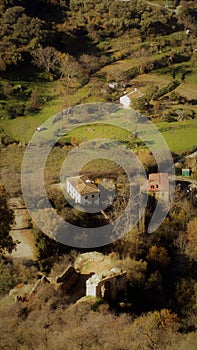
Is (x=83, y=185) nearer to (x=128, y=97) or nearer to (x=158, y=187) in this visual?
(x=158, y=187)

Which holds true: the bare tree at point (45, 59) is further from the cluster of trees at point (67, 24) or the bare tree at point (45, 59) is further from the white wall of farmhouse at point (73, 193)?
the white wall of farmhouse at point (73, 193)

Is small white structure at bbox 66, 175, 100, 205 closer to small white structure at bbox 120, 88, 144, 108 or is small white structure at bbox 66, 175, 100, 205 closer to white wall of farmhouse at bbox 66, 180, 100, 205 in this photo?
white wall of farmhouse at bbox 66, 180, 100, 205

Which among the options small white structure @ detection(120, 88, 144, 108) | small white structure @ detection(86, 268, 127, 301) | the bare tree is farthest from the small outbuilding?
the bare tree

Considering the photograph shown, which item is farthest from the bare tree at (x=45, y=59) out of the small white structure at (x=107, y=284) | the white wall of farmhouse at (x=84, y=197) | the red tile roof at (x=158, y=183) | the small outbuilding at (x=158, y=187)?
the small white structure at (x=107, y=284)

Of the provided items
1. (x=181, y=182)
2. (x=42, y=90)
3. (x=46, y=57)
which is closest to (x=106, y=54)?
(x=46, y=57)

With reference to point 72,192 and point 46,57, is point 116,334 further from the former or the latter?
point 46,57

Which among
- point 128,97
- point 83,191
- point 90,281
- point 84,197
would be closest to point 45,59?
point 128,97
